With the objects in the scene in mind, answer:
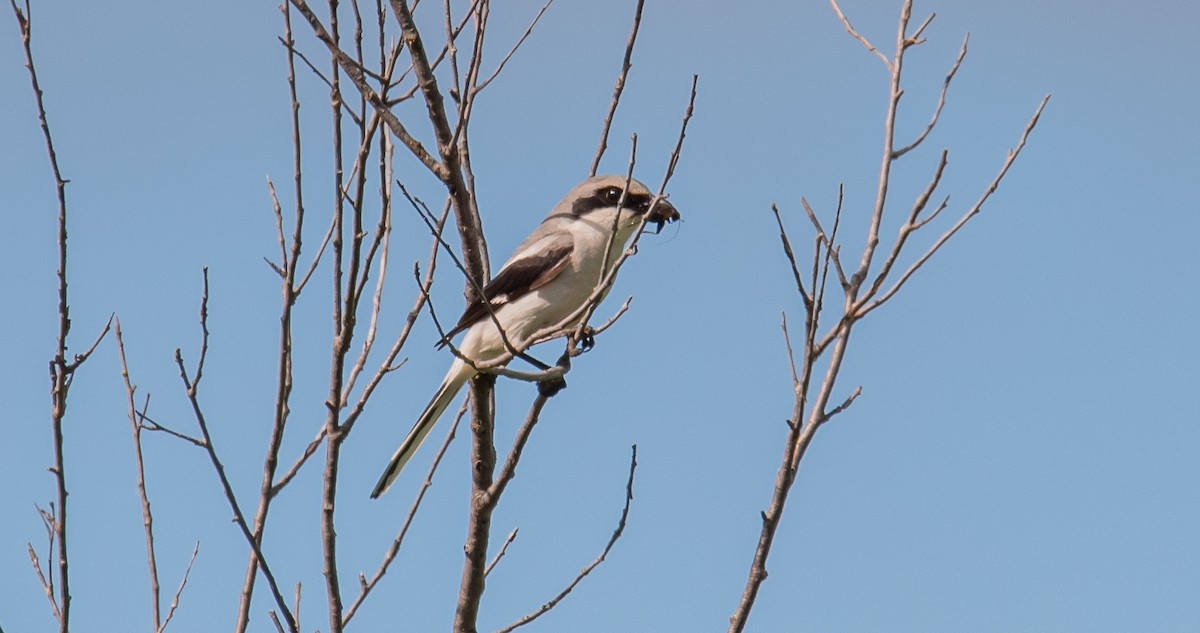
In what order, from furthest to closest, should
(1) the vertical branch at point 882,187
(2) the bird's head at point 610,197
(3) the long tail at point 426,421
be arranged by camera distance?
(2) the bird's head at point 610,197, (3) the long tail at point 426,421, (1) the vertical branch at point 882,187

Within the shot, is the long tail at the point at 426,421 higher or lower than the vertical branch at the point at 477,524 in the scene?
higher

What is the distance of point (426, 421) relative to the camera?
4.89m

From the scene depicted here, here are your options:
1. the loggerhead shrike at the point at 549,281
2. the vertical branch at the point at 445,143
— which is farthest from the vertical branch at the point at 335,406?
the loggerhead shrike at the point at 549,281

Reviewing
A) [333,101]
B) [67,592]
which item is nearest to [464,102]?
[333,101]

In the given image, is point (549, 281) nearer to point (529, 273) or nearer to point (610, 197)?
point (529, 273)

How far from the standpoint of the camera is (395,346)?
3572mm

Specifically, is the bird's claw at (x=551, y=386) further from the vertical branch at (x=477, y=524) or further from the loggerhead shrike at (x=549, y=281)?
the loggerhead shrike at (x=549, y=281)

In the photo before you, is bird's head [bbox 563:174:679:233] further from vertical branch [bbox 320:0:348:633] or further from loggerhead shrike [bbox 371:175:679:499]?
vertical branch [bbox 320:0:348:633]

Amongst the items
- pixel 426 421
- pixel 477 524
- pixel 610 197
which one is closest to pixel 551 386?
pixel 477 524

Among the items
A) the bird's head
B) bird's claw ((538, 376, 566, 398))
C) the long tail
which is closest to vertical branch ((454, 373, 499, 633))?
bird's claw ((538, 376, 566, 398))

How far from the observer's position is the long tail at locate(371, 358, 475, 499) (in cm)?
470

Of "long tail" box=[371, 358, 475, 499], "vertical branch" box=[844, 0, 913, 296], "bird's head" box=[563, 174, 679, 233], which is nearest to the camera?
"vertical branch" box=[844, 0, 913, 296]

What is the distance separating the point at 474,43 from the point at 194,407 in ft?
4.76

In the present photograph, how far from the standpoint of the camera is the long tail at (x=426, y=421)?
4.70 metres
